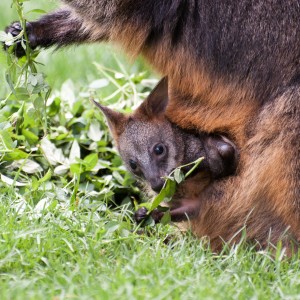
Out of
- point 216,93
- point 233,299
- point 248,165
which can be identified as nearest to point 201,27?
point 216,93

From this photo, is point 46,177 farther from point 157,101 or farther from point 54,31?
point 54,31

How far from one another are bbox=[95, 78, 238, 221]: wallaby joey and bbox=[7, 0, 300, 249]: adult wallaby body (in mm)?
93

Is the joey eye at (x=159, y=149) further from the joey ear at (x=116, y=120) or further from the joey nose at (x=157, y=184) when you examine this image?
the joey ear at (x=116, y=120)

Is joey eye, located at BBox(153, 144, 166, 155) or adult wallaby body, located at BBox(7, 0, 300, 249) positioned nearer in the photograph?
adult wallaby body, located at BBox(7, 0, 300, 249)

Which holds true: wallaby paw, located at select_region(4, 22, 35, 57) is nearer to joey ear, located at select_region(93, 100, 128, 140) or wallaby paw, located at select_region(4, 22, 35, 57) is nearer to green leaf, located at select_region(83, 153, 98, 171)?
joey ear, located at select_region(93, 100, 128, 140)

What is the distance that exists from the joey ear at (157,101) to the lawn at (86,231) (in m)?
0.76

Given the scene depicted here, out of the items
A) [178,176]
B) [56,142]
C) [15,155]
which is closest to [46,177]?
[15,155]

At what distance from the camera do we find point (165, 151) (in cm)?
654

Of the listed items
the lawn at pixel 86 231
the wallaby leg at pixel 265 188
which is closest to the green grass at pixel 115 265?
the lawn at pixel 86 231

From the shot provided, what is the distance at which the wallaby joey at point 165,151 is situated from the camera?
21.0 feet

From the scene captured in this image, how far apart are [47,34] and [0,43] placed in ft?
1.32

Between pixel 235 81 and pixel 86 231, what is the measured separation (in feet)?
5.18

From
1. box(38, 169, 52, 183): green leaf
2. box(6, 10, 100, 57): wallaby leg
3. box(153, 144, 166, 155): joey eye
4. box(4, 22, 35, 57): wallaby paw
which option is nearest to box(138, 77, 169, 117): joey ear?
box(153, 144, 166, 155): joey eye

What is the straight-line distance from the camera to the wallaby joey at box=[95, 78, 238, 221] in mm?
6391
